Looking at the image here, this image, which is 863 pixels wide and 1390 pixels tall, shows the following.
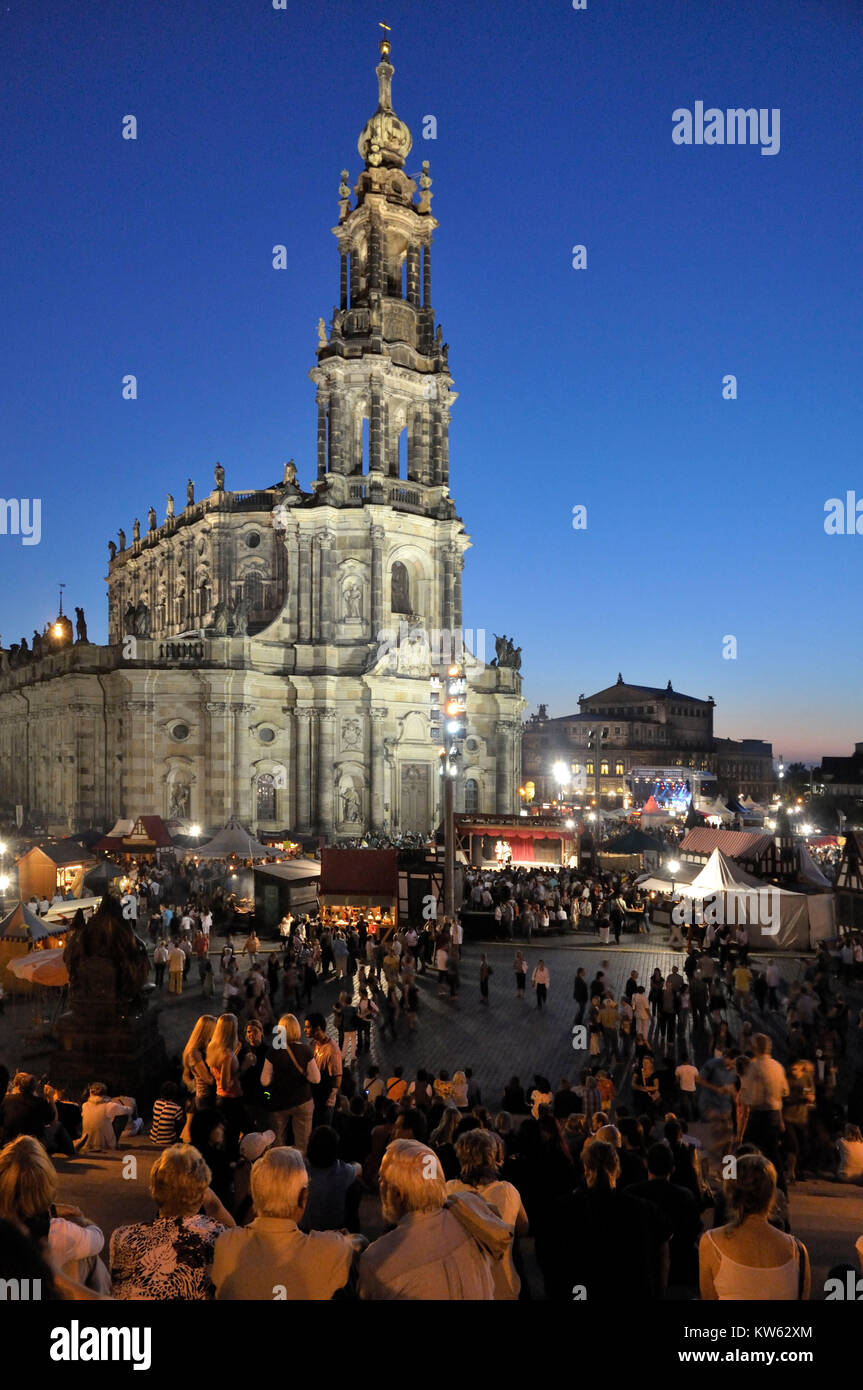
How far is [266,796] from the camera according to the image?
44188mm

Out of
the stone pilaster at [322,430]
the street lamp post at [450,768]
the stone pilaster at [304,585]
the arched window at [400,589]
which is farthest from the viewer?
the arched window at [400,589]

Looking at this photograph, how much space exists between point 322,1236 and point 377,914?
2317 cm

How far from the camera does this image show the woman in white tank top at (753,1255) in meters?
3.86

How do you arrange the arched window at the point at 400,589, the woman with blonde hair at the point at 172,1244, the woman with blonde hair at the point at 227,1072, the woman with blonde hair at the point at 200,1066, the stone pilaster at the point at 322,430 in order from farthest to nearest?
the arched window at the point at 400,589, the stone pilaster at the point at 322,430, the woman with blonde hair at the point at 200,1066, the woman with blonde hair at the point at 227,1072, the woman with blonde hair at the point at 172,1244

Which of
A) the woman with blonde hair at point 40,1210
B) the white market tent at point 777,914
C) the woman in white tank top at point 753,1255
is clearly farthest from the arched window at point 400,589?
the woman in white tank top at point 753,1255

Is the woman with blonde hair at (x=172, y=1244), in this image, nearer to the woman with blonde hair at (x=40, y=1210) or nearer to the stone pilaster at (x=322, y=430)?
the woman with blonde hair at (x=40, y=1210)


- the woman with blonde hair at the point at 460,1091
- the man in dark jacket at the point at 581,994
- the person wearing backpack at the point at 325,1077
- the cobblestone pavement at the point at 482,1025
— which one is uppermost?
the person wearing backpack at the point at 325,1077

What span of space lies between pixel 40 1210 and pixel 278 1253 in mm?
1161

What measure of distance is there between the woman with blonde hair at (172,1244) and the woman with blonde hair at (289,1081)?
4.26 metres

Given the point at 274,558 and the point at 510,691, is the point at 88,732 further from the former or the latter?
the point at 510,691

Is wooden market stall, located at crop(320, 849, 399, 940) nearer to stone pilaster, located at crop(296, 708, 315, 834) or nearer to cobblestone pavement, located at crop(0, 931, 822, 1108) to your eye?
cobblestone pavement, located at crop(0, 931, 822, 1108)

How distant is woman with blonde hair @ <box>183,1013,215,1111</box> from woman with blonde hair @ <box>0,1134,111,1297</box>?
4.66m
